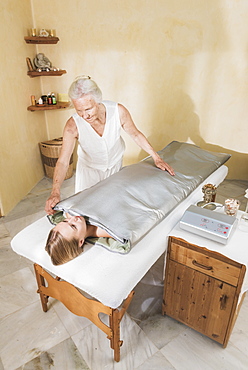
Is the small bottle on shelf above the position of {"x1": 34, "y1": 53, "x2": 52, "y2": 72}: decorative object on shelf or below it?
below

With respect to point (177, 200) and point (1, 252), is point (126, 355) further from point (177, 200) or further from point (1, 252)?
point (1, 252)

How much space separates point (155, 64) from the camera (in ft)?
10.3

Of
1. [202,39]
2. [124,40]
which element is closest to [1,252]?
[124,40]

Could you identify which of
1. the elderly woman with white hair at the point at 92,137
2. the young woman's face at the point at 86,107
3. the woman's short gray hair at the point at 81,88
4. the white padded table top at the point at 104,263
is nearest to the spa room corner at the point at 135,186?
the white padded table top at the point at 104,263

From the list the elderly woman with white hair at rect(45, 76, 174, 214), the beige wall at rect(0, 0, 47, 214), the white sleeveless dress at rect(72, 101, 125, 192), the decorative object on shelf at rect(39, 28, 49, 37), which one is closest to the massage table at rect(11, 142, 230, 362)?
the elderly woman with white hair at rect(45, 76, 174, 214)

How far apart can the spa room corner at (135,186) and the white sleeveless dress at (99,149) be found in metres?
0.15

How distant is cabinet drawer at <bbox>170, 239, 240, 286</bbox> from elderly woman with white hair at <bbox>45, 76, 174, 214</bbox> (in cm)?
59

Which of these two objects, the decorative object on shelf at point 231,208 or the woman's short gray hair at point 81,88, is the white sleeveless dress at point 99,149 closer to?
the woman's short gray hair at point 81,88

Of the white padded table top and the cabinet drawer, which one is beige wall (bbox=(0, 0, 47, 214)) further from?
the cabinet drawer

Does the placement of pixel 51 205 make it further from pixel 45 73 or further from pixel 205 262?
pixel 45 73

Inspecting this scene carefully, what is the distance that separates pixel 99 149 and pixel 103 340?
1.13 meters

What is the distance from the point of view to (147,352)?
1417 millimetres

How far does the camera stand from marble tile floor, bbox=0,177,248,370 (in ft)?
4.50

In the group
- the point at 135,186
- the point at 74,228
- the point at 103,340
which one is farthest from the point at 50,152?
the point at 103,340
